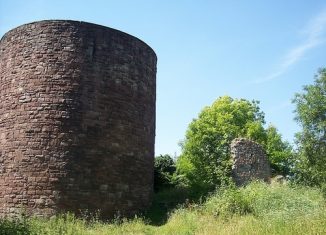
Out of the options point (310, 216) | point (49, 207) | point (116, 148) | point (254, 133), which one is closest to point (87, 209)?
point (49, 207)

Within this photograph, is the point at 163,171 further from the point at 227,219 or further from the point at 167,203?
the point at 227,219

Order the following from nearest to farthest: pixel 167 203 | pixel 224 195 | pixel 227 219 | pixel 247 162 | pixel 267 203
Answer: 1. pixel 227 219
2. pixel 267 203
3. pixel 224 195
4. pixel 167 203
5. pixel 247 162

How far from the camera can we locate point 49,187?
11242 millimetres

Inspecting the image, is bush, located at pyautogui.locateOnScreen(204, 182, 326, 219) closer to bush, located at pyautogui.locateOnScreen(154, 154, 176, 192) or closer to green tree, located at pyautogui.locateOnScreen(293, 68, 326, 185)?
green tree, located at pyautogui.locateOnScreen(293, 68, 326, 185)

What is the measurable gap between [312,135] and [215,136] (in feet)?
20.7

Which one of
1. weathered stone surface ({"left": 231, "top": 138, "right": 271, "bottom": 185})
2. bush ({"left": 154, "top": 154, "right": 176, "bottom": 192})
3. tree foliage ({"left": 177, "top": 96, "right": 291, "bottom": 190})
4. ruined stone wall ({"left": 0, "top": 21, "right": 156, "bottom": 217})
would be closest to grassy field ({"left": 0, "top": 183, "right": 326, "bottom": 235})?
ruined stone wall ({"left": 0, "top": 21, "right": 156, "bottom": 217})

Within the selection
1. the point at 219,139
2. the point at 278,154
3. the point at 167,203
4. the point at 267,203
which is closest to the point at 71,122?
the point at 167,203

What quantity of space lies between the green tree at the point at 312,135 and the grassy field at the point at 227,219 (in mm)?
2330

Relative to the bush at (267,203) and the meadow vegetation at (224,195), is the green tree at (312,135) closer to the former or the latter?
the meadow vegetation at (224,195)

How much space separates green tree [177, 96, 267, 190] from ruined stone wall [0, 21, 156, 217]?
441cm

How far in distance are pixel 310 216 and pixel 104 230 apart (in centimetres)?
513

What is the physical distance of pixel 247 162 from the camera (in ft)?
46.7

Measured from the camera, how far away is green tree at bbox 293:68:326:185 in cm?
1465

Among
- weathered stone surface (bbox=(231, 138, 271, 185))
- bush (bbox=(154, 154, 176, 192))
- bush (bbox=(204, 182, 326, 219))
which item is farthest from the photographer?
bush (bbox=(154, 154, 176, 192))
